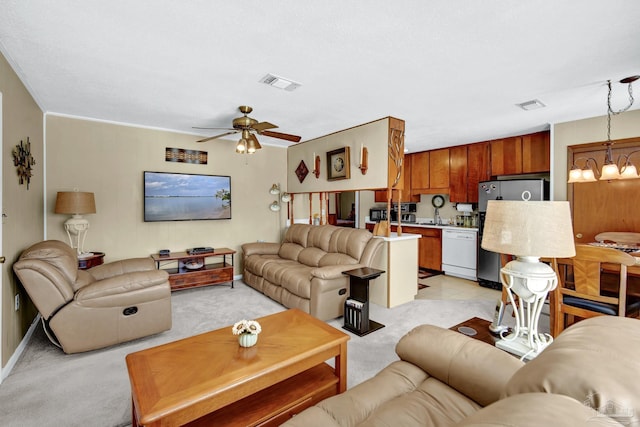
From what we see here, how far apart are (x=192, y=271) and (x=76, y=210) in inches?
60.4

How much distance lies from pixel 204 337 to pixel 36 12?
218 cm

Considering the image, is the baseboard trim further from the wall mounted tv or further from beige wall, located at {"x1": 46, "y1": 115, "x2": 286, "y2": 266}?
the wall mounted tv

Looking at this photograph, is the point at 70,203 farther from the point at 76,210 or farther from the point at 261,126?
the point at 261,126

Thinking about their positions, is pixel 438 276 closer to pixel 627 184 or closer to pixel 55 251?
pixel 627 184

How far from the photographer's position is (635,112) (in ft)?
11.3

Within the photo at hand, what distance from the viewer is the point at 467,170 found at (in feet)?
17.7

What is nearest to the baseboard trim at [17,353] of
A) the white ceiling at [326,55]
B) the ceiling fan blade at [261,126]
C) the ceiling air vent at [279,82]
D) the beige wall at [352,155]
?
the white ceiling at [326,55]

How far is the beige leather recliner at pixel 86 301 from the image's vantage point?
2359mm

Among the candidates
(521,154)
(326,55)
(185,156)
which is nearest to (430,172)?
(521,154)

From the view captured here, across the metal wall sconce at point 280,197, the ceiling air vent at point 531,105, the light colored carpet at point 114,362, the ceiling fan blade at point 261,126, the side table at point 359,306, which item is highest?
the ceiling air vent at point 531,105

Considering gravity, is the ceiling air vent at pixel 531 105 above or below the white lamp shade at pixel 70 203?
above

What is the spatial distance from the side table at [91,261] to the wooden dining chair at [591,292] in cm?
461

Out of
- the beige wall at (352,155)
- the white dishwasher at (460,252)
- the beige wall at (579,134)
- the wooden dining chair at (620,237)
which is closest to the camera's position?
the wooden dining chair at (620,237)

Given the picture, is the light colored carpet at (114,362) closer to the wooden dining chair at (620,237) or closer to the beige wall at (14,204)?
the beige wall at (14,204)
